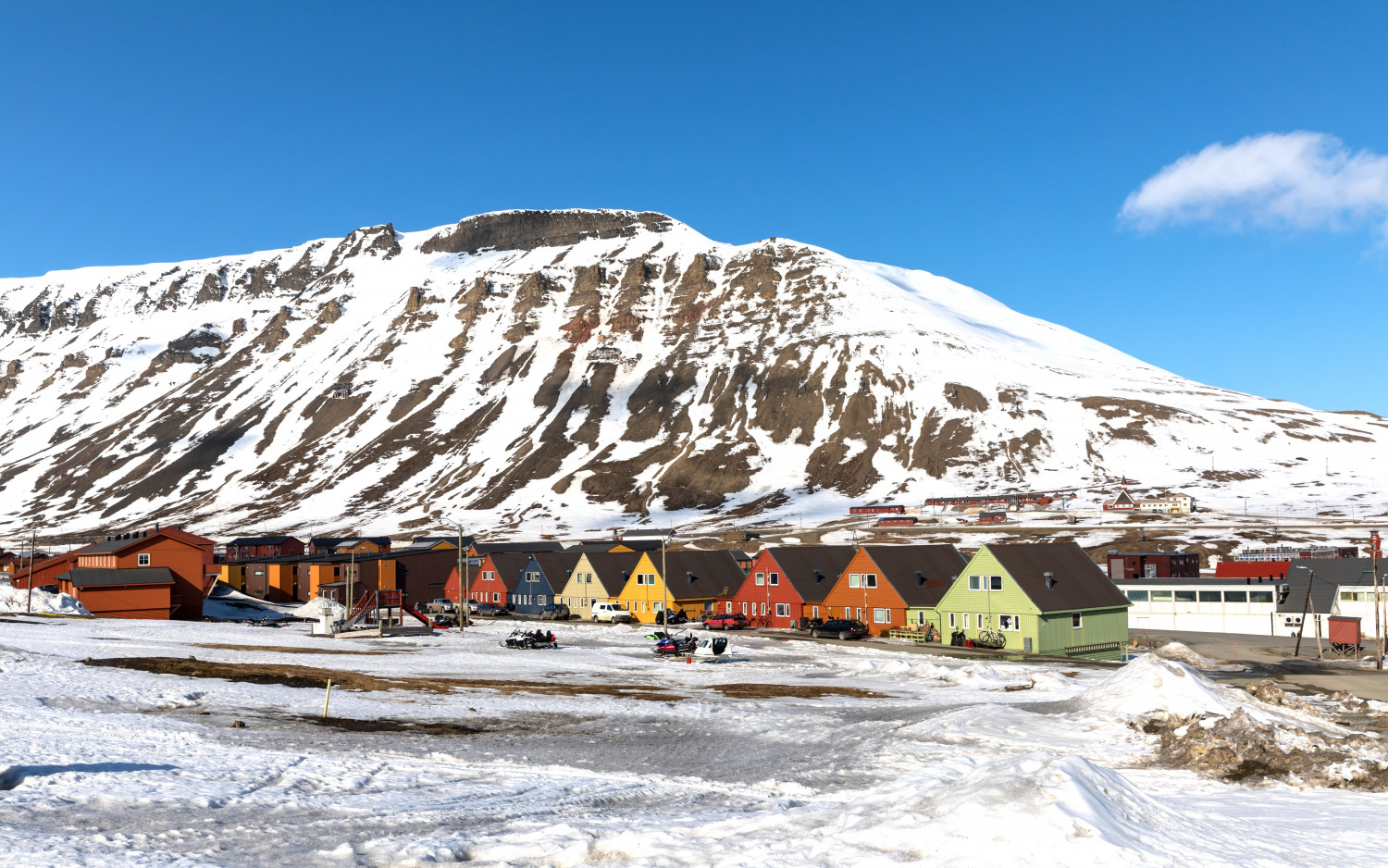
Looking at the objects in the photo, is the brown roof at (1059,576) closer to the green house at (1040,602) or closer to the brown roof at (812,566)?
the green house at (1040,602)

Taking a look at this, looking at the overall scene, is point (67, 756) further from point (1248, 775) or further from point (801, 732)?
point (1248, 775)

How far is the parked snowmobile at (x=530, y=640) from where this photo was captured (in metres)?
69.1

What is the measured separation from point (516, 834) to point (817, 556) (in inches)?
2938

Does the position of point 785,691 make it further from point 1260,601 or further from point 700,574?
point 1260,601

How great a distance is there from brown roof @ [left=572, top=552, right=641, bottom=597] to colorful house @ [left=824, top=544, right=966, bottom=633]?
87.8 ft

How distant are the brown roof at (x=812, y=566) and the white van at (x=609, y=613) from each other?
1765cm

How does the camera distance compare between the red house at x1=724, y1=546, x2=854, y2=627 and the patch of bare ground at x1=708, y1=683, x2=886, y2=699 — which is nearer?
the patch of bare ground at x1=708, y1=683, x2=886, y2=699

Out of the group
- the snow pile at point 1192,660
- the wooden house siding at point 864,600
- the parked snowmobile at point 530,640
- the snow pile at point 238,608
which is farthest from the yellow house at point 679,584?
the snow pile at point 1192,660

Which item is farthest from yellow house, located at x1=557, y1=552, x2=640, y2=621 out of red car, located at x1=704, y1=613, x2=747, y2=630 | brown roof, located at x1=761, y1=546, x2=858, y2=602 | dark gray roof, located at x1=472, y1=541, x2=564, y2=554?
dark gray roof, located at x1=472, y1=541, x2=564, y2=554

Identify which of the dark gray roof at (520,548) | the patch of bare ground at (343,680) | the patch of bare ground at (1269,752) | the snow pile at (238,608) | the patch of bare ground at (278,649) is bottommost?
the snow pile at (238,608)

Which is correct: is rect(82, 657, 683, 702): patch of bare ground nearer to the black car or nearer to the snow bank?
the snow bank

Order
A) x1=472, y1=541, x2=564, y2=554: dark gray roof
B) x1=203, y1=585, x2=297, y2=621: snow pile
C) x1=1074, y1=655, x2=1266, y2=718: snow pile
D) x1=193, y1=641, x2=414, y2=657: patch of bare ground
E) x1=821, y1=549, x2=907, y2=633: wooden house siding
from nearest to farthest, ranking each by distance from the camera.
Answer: x1=1074, y1=655, x2=1266, y2=718: snow pile
x1=193, y1=641, x2=414, y2=657: patch of bare ground
x1=821, y1=549, x2=907, y2=633: wooden house siding
x1=203, y1=585, x2=297, y2=621: snow pile
x1=472, y1=541, x2=564, y2=554: dark gray roof

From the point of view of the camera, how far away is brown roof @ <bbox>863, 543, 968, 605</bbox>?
81438 millimetres

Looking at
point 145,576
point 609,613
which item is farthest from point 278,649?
point 609,613
